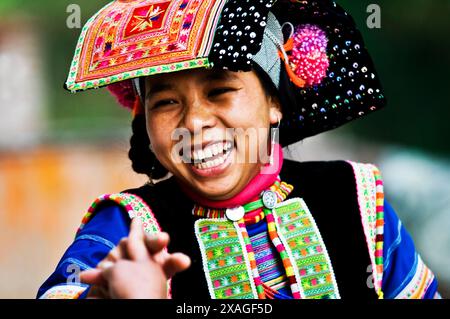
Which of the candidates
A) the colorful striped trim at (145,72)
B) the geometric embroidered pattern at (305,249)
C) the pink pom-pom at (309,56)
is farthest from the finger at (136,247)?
the pink pom-pom at (309,56)

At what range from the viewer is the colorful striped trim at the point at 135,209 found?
203cm

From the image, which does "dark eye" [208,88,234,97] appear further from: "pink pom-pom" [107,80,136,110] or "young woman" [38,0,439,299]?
"pink pom-pom" [107,80,136,110]

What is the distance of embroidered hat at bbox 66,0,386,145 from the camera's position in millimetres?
1847

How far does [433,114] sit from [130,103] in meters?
2.72

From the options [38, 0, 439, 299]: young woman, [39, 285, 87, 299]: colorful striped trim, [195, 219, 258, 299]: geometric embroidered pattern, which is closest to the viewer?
[39, 285, 87, 299]: colorful striped trim

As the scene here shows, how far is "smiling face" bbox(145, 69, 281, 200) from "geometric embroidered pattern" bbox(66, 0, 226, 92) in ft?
0.38

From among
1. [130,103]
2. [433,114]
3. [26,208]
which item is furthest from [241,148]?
[26,208]

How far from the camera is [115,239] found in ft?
6.42

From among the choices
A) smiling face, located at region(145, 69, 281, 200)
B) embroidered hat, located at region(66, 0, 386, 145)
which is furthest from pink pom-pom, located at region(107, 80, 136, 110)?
smiling face, located at region(145, 69, 281, 200)

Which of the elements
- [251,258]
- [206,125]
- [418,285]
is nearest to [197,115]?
[206,125]

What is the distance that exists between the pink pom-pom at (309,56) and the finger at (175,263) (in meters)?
0.98

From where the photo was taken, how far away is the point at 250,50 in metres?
1.84

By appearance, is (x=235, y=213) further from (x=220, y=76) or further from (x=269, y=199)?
(x=220, y=76)

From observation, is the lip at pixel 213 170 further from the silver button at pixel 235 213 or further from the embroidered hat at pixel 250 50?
the embroidered hat at pixel 250 50
